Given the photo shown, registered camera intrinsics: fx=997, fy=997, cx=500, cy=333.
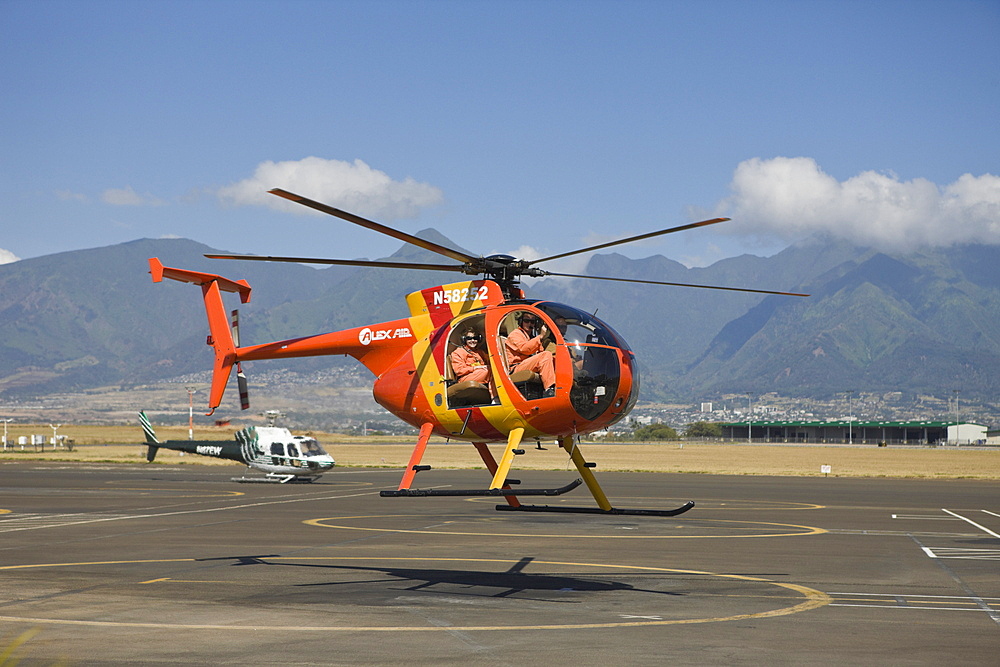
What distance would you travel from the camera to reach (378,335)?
20.2 m

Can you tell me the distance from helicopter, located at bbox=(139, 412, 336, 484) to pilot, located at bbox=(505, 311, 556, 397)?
112 feet

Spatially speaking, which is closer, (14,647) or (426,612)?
(14,647)

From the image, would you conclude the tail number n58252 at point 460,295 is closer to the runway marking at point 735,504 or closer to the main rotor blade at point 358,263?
the main rotor blade at point 358,263

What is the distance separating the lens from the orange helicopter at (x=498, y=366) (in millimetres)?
17172

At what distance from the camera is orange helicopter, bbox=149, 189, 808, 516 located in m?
17.2

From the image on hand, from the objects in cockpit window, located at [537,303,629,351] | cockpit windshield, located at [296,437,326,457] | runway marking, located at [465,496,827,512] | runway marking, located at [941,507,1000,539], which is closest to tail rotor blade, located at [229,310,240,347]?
cockpit window, located at [537,303,629,351]

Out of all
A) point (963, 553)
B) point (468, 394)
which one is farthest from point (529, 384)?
point (963, 553)

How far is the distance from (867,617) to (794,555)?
8.27 metres

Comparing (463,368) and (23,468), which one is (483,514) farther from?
(23,468)

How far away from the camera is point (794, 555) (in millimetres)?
24234

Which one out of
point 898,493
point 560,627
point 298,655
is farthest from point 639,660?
point 898,493

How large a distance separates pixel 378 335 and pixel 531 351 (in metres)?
3.95

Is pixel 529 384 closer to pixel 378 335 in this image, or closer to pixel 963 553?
pixel 378 335

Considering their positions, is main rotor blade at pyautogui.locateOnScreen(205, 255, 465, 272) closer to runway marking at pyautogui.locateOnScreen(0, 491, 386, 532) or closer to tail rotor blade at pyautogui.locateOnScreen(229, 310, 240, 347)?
tail rotor blade at pyautogui.locateOnScreen(229, 310, 240, 347)
